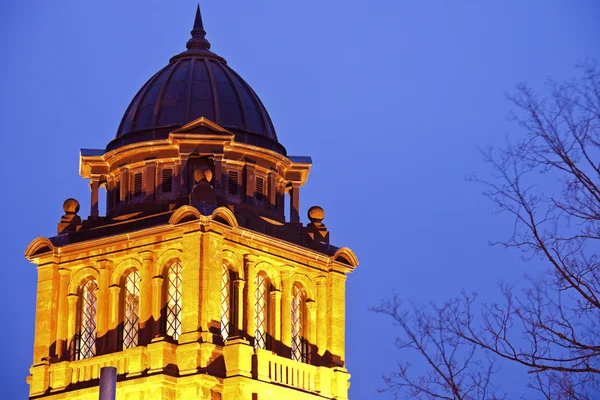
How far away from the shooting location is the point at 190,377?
5328cm

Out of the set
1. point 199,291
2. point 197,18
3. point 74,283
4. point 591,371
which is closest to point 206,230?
point 199,291

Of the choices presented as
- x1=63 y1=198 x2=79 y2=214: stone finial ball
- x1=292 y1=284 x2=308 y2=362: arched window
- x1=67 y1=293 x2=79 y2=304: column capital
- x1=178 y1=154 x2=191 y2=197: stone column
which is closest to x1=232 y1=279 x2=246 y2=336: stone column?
x1=292 y1=284 x2=308 y2=362: arched window

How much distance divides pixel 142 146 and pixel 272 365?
949 cm

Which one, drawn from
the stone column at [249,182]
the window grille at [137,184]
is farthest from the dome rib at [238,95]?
the window grille at [137,184]

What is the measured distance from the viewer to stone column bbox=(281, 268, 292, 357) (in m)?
57.5

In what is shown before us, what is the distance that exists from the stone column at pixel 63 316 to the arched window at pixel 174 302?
466 cm

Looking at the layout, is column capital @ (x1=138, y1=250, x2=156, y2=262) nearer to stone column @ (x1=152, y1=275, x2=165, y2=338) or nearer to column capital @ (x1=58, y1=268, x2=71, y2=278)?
stone column @ (x1=152, y1=275, x2=165, y2=338)

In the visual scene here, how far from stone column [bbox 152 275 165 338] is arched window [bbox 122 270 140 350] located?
1.08 meters

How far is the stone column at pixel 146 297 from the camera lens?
55.5 meters

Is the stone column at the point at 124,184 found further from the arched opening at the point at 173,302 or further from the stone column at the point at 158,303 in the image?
the stone column at the point at 158,303

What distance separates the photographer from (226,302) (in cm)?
5594

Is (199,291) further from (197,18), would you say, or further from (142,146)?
(197,18)

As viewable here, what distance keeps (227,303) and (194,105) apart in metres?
7.86

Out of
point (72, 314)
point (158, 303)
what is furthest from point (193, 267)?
point (72, 314)
